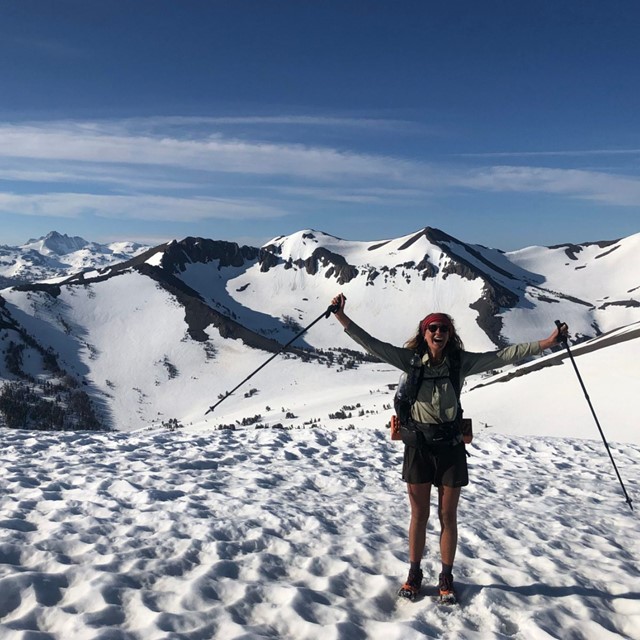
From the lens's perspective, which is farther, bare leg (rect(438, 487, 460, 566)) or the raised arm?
the raised arm

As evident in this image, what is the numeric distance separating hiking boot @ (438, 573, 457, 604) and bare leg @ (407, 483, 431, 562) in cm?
40

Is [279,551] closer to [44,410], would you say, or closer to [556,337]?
[556,337]

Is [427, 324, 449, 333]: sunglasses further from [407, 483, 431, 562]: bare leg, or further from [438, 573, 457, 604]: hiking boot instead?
[438, 573, 457, 604]: hiking boot

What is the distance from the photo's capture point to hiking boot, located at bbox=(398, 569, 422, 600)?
675 centimetres

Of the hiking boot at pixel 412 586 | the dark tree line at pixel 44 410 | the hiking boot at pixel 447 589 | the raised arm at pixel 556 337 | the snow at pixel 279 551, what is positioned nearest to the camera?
the snow at pixel 279 551

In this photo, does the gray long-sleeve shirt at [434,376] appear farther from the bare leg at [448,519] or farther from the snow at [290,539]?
the snow at [290,539]

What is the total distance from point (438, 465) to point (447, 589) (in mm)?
1725

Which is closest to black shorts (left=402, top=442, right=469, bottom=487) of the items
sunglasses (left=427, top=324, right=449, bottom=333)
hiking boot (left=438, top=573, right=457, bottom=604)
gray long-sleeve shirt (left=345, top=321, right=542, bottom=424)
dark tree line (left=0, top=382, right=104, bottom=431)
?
gray long-sleeve shirt (left=345, top=321, right=542, bottom=424)

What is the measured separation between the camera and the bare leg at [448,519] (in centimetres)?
647

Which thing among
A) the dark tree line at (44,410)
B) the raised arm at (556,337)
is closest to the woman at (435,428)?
the raised arm at (556,337)

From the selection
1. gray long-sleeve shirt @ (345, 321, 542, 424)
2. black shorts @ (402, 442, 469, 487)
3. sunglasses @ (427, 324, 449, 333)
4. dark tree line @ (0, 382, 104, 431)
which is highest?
dark tree line @ (0, 382, 104, 431)

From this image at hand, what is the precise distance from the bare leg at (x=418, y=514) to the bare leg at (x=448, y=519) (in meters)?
0.20

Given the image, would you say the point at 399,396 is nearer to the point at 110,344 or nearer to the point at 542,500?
the point at 542,500

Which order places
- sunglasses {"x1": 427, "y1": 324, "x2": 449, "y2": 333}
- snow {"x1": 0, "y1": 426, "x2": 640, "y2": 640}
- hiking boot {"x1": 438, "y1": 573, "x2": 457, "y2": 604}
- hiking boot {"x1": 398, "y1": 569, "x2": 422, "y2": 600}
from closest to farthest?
snow {"x1": 0, "y1": 426, "x2": 640, "y2": 640} → sunglasses {"x1": 427, "y1": 324, "x2": 449, "y2": 333} → hiking boot {"x1": 438, "y1": 573, "x2": 457, "y2": 604} → hiking boot {"x1": 398, "y1": 569, "x2": 422, "y2": 600}
